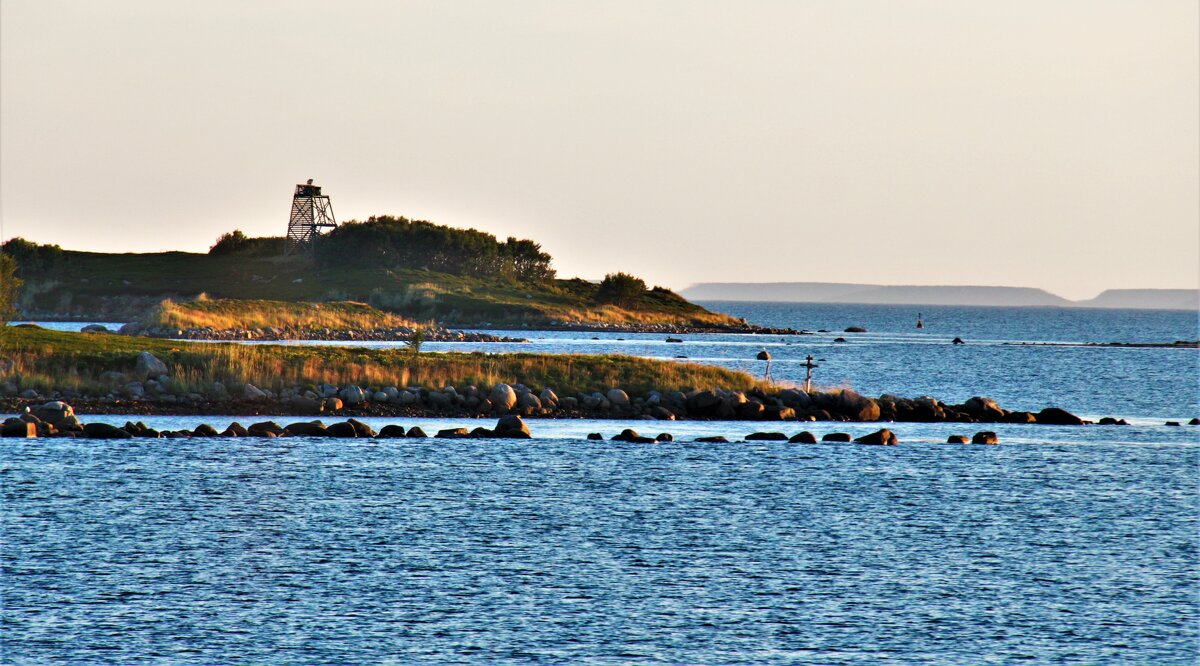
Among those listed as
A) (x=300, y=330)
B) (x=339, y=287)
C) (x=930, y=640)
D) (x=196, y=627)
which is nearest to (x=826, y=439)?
(x=930, y=640)

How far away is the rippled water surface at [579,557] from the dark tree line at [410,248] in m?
145

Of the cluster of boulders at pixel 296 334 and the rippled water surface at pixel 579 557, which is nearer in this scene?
the rippled water surface at pixel 579 557

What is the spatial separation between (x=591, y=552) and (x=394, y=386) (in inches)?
1238

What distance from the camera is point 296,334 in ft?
387

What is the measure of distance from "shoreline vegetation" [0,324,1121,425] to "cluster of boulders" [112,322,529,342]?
127ft

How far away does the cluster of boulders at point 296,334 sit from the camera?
348 feet

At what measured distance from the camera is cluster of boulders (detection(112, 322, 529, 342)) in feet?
348

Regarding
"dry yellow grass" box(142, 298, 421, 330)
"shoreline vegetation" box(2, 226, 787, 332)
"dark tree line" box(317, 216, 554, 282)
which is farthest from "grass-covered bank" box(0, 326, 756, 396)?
"dark tree line" box(317, 216, 554, 282)

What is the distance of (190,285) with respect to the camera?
16875 centimetres

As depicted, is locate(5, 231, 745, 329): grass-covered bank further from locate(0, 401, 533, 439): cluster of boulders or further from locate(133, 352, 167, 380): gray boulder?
locate(0, 401, 533, 439): cluster of boulders

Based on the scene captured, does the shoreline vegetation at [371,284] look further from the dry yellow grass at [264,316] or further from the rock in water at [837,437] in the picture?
the rock in water at [837,437]

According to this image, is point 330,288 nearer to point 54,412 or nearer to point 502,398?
point 502,398

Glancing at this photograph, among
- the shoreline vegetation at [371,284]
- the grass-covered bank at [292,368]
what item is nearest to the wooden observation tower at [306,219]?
the shoreline vegetation at [371,284]

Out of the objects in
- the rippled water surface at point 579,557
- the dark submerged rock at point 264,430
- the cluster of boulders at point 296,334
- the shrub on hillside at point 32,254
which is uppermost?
the shrub on hillside at point 32,254
